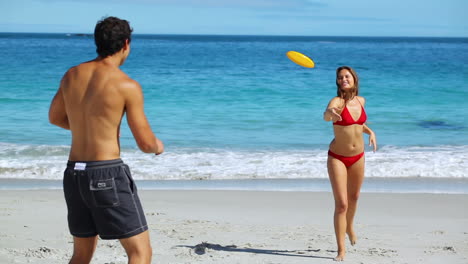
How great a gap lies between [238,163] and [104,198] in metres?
7.58

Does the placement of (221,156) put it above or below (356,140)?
below

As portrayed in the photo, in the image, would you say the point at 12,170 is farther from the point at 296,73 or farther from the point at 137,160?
the point at 296,73

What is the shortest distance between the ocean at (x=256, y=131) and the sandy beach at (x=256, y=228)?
96cm

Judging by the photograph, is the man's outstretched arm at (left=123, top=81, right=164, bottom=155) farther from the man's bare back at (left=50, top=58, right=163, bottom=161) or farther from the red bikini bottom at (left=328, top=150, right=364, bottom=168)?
the red bikini bottom at (left=328, top=150, right=364, bottom=168)

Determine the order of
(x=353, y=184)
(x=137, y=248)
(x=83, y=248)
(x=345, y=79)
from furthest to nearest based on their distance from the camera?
(x=353, y=184), (x=345, y=79), (x=83, y=248), (x=137, y=248)

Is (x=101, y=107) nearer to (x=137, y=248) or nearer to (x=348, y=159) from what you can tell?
(x=137, y=248)

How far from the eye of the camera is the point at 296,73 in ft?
103

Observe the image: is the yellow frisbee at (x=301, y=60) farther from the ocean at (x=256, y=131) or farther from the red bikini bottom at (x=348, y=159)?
the ocean at (x=256, y=131)

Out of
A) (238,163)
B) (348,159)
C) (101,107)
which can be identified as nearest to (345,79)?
(348,159)

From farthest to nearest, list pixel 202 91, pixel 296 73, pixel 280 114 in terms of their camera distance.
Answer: pixel 296 73 < pixel 202 91 < pixel 280 114

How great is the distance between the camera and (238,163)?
10859 mm

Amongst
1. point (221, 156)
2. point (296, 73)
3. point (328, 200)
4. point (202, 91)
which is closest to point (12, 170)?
point (221, 156)

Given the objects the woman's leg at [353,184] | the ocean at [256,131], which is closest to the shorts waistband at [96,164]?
the woman's leg at [353,184]

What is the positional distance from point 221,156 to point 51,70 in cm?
2300
